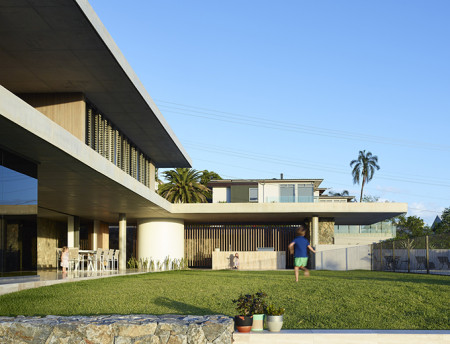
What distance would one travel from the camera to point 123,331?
7793 millimetres

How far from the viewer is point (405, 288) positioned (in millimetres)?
14711

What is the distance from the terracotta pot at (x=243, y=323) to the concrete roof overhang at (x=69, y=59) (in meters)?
7.98

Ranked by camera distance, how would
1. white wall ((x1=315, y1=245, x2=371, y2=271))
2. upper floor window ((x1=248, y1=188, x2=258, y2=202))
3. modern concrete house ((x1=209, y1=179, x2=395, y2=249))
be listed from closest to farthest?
modern concrete house ((x1=209, y1=179, x2=395, y2=249)) → white wall ((x1=315, y1=245, x2=371, y2=271)) → upper floor window ((x1=248, y1=188, x2=258, y2=202))

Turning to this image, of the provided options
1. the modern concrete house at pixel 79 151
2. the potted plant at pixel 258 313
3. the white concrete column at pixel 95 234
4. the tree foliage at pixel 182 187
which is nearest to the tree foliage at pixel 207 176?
the tree foliage at pixel 182 187

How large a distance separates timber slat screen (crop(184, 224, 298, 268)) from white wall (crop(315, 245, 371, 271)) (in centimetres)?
440

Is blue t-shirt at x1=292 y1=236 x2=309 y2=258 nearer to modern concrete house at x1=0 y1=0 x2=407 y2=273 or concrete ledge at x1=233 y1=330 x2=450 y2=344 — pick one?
concrete ledge at x1=233 y1=330 x2=450 y2=344

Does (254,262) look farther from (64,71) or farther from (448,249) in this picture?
(64,71)

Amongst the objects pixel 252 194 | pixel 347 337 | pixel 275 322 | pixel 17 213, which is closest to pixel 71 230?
pixel 17 213

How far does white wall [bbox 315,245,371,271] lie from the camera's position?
3338 cm

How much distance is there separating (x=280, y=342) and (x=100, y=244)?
1170 inches

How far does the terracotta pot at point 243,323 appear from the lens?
8039mm

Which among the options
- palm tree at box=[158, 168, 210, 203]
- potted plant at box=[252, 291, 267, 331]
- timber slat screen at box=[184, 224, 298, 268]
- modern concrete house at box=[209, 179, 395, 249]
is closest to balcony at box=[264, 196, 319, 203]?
modern concrete house at box=[209, 179, 395, 249]

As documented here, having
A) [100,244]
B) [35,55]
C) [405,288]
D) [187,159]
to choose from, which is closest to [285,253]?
[187,159]

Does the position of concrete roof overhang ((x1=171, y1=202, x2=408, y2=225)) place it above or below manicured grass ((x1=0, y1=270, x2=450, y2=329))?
above
